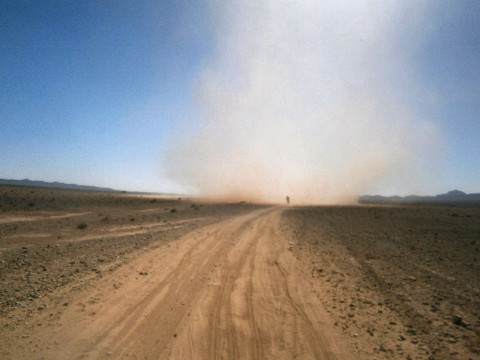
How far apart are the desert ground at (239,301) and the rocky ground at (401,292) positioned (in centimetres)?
3

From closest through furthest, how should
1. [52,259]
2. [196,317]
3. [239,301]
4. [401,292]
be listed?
[196,317], [239,301], [401,292], [52,259]

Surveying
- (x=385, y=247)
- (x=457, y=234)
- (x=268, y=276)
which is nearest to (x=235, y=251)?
(x=268, y=276)

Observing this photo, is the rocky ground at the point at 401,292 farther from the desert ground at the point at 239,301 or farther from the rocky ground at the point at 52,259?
the rocky ground at the point at 52,259

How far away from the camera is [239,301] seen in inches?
235

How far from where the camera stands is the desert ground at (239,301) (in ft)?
14.0

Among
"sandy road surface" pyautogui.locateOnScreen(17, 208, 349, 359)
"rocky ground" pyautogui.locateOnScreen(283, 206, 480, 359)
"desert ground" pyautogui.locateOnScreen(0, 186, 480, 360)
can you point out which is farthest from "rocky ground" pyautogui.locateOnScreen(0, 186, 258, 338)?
"rocky ground" pyautogui.locateOnScreen(283, 206, 480, 359)

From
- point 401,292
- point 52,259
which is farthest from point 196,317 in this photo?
point 52,259

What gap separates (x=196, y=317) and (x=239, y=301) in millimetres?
1218

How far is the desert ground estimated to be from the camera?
14.0 feet

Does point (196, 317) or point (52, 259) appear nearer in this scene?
point (196, 317)

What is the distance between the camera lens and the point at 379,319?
510cm

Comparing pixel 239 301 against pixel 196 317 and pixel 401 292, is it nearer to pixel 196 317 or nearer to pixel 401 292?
pixel 196 317

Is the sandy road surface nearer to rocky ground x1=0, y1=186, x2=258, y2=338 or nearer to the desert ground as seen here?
the desert ground

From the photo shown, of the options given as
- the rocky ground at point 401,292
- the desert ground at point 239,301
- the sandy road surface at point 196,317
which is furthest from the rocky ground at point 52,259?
the rocky ground at point 401,292
